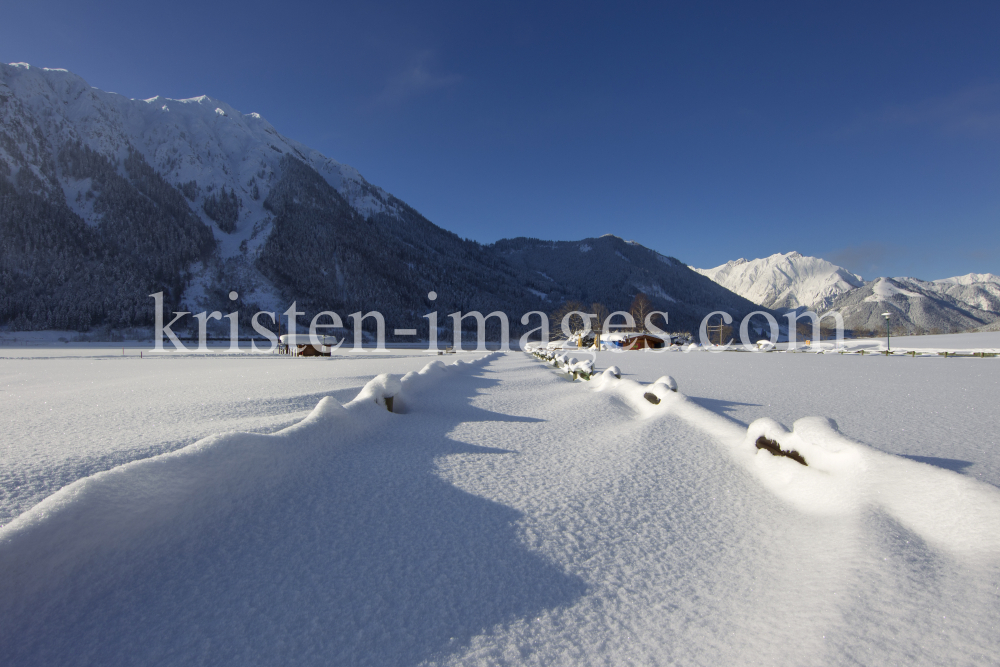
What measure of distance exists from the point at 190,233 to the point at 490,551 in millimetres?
102281

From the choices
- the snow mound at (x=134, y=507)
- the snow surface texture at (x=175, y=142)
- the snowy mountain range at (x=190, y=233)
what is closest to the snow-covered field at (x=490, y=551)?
the snow mound at (x=134, y=507)

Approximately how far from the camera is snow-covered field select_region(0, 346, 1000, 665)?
1254 millimetres

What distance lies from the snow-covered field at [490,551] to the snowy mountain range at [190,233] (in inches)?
3032

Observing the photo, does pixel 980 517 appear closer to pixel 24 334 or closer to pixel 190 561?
pixel 190 561

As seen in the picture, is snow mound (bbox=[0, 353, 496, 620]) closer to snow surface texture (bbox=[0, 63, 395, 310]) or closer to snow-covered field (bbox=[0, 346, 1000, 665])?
snow-covered field (bbox=[0, 346, 1000, 665])

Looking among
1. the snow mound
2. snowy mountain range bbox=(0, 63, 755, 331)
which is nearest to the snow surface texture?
snowy mountain range bbox=(0, 63, 755, 331)

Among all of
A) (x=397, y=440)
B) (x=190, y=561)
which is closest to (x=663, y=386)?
(x=397, y=440)

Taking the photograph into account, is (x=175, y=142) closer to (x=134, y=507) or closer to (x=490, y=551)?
(x=134, y=507)

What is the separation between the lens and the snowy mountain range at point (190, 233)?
65250mm

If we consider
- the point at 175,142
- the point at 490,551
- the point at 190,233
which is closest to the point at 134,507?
the point at 490,551

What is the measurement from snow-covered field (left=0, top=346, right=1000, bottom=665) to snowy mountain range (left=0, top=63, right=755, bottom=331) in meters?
77.0

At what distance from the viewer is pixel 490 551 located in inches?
70.4

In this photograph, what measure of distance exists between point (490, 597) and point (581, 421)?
9.90ft

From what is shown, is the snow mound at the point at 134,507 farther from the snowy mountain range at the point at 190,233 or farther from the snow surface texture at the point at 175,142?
the snow surface texture at the point at 175,142
